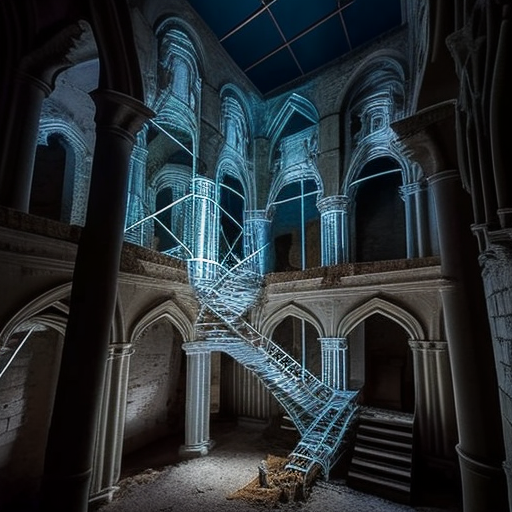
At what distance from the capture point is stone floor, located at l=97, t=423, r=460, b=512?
6395mm

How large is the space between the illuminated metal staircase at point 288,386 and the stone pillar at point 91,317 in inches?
209

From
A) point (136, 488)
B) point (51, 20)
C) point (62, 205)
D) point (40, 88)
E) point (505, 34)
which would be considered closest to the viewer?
point (505, 34)

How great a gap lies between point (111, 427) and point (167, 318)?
272cm

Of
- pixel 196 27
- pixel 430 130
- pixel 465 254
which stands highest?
pixel 196 27

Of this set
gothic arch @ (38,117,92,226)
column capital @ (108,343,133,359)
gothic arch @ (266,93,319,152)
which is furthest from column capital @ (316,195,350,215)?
column capital @ (108,343,133,359)

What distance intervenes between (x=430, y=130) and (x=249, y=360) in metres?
6.73

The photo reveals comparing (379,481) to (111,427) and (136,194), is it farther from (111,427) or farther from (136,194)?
(136,194)

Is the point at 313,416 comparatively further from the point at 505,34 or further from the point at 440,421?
the point at 505,34

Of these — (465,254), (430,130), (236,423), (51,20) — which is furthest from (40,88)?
(236,423)

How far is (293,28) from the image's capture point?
12211mm

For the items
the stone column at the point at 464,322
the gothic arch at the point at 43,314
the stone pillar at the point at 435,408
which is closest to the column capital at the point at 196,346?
the gothic arch at the point at 43,314

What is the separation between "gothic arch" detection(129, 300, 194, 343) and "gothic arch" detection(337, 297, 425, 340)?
437 cm

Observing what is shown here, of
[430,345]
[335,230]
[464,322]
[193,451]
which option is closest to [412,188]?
[335,230]

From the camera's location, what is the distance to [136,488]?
7.09m
